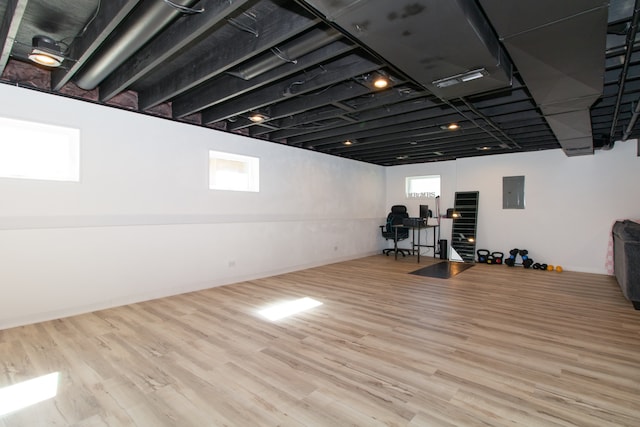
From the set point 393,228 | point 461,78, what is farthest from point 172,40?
point 393,228

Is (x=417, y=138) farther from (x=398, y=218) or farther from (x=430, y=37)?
(x=430, y=37)

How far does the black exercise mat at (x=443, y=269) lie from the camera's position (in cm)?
609

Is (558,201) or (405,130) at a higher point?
(405,130)

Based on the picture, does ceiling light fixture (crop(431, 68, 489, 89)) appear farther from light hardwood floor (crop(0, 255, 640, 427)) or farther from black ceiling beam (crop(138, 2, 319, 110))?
light hardwood floor (crop(0, 255, 640, 427))

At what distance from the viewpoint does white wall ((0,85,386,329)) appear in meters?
3.36

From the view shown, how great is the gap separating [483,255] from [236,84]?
271 inches

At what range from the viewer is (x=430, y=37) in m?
2.14

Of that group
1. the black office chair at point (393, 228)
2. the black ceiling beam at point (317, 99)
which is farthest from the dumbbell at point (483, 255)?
the black ceiling beam at point (317, 99)

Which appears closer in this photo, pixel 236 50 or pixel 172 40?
pixel 172 40

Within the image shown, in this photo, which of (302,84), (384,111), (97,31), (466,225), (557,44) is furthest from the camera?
(466,225)

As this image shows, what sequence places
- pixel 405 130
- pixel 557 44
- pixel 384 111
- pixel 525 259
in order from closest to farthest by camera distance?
pixel 557 44 < pixel 384 111 < pixel 405 130 < pixel 525 259

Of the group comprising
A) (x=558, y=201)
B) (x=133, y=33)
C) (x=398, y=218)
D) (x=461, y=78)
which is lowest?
(x=398, y=218)

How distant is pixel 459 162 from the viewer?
26.6ft

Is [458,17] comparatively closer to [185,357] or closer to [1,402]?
[185,357]
